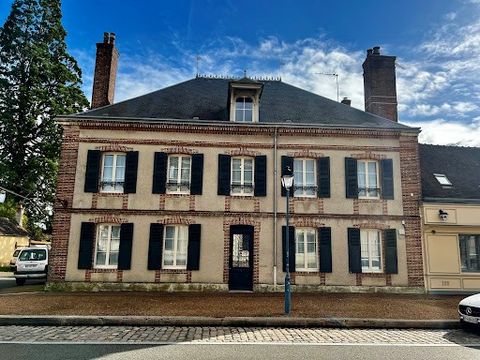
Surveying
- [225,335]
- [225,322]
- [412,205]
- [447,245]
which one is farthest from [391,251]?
[225,335]

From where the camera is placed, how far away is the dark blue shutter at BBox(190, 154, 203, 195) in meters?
13.9

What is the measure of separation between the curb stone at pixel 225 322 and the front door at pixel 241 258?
228 inches

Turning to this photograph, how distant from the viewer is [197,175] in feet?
45.8

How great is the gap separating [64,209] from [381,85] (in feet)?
47.1

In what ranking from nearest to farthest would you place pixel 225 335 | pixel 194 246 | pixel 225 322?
1. pixel 225 335
2. pixel 225 322
3. pixel 194 246

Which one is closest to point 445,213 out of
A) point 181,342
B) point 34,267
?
point 181,342

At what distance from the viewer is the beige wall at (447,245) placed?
1363 cm

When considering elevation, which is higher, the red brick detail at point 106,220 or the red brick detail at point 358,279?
the red brick detail at point 106,220

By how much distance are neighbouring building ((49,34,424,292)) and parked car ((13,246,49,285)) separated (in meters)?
3.88

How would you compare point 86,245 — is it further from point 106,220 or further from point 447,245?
point 447,245

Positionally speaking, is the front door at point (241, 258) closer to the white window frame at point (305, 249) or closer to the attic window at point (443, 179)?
the white window frame at point (305, 249)

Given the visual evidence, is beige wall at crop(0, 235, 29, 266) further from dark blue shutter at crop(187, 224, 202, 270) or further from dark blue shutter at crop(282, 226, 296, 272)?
dark blue shutter at crop(282, 226, 296, 272)

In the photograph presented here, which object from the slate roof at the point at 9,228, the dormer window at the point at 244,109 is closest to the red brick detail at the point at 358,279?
the dormer window at the point at 244,109

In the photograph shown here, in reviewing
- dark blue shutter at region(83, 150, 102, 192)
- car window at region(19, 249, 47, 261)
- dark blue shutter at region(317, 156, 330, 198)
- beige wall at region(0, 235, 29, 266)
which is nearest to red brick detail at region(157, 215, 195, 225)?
dark blue shutter at region(83, 150, 102, 192)
